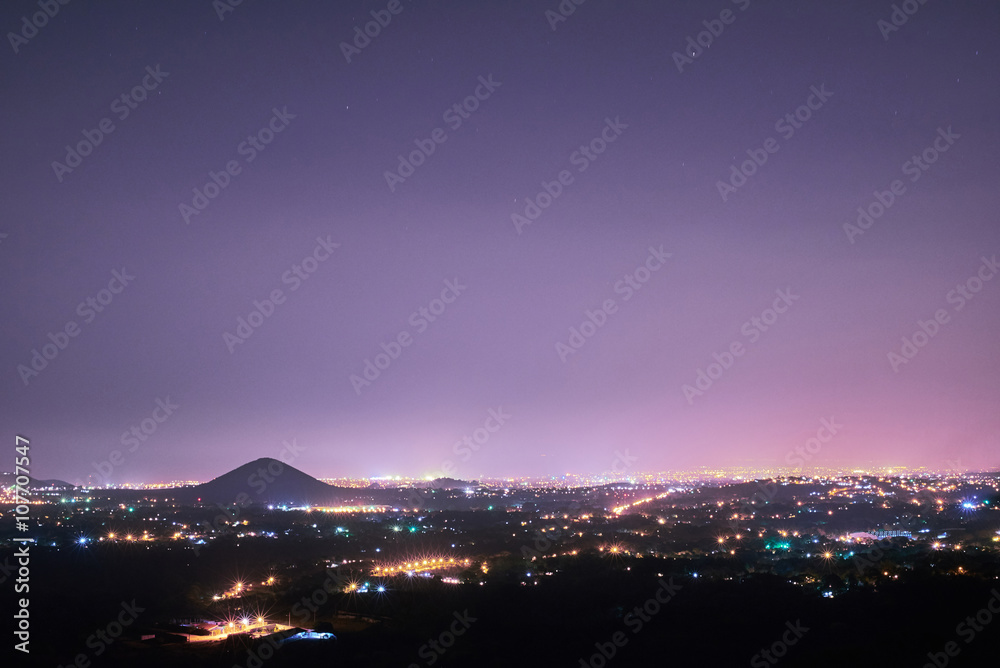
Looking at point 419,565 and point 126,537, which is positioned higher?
point 126,537

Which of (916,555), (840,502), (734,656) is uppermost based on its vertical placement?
(840,502)

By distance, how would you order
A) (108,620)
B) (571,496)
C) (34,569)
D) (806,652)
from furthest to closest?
(571,496), (34,569), (108,620), (806,652)

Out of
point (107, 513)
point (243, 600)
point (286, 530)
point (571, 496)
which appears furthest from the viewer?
point (571, 496)

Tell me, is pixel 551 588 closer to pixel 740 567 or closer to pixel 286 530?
pixel 740 567

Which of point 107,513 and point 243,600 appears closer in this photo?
point 243,600

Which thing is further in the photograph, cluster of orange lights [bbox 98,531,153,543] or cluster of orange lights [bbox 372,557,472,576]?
cluster of orange lights [bbox 98,531,153,543]

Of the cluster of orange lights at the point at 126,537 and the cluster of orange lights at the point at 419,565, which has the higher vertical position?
the cluster of orange lights at the point at 126,537

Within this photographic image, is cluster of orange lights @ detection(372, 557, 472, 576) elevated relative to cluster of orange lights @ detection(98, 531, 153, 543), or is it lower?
lower

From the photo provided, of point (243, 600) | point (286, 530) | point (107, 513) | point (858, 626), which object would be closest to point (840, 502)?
point (286, 530)

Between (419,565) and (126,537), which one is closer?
(419,565)

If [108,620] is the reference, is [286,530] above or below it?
above

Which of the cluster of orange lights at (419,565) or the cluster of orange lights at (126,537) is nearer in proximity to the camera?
the cluster of orange lights at (419,565)
